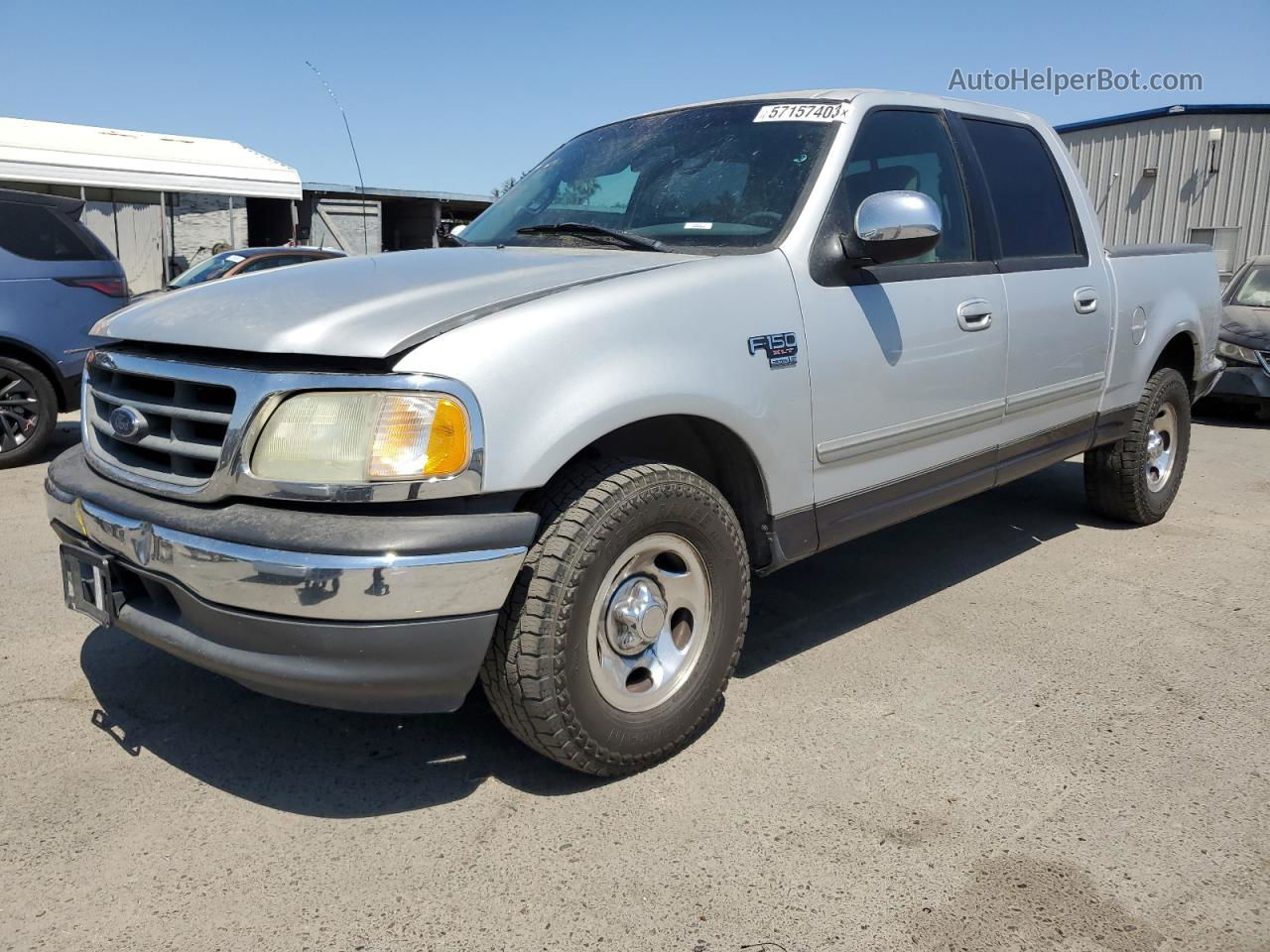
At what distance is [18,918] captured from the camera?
216 cm

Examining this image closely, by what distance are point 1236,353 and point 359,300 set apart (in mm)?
9309

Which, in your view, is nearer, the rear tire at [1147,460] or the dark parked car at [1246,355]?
the rear tire at [1147,460]

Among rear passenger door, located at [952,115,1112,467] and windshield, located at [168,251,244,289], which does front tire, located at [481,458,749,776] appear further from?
windshield, located at [168,251,244,289]

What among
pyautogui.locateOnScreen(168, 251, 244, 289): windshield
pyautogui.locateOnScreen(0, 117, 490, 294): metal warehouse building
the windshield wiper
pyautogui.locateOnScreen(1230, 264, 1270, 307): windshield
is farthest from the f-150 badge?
pyautogui.locateOnScreen(0, 117, 490, 294): metal warehouse building

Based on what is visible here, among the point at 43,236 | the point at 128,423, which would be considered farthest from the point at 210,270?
the point at 128,423

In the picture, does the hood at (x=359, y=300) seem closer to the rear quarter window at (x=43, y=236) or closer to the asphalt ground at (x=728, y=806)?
the asphalt ground at (x=728, y=806)

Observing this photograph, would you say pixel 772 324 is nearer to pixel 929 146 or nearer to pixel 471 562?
pixel 471 562

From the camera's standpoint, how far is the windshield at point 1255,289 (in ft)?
33.4

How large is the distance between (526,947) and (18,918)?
1082mm

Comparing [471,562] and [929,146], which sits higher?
[929,146]

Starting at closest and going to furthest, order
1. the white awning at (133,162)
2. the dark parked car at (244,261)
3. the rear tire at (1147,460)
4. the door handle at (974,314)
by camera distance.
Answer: the door handle at (974,314) → the rear tire at (1147,460) → the dark parked car at (244,261) → the white awning at (133,162)

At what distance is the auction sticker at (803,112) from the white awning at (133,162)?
1575cm

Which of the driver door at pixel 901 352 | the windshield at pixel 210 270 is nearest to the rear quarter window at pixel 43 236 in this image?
the windshield at pixel 210 270

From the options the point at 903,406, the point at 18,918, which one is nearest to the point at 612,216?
the point at 903,406
